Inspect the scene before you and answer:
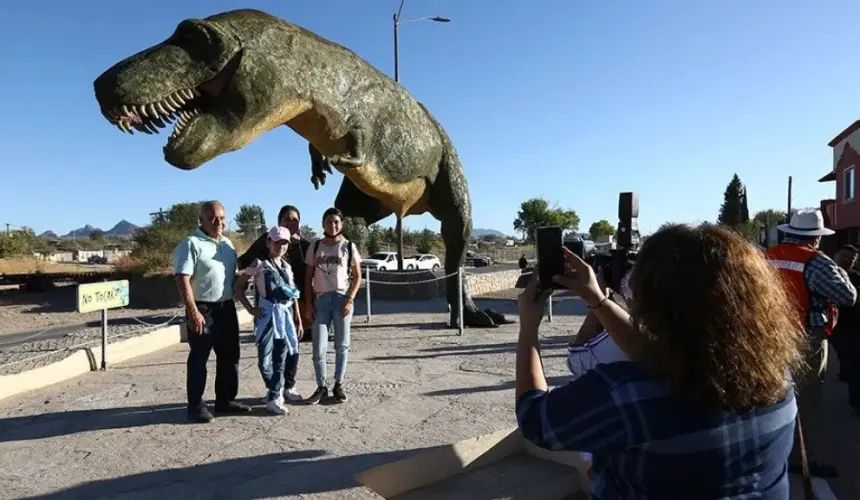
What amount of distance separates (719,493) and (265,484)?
2349 millimetres

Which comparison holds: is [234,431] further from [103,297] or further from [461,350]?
[461,350]

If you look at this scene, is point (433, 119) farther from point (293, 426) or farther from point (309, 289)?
point (293, 426)

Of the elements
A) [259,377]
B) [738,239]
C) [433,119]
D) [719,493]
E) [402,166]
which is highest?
[433,119]

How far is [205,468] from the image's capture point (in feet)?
11.0

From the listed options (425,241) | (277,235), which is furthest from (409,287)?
(425,241)

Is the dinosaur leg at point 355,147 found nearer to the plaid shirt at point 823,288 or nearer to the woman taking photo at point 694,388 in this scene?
the plaid shirt at point 823,288

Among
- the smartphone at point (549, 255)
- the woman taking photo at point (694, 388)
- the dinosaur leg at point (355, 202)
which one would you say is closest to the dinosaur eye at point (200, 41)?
the dinosaur leg at point (355, 202)

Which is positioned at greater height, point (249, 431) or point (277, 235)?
point (277, 235)

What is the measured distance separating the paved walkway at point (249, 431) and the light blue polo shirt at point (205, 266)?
2.89ft

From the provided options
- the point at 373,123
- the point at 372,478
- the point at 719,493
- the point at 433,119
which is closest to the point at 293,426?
the point at 372,478

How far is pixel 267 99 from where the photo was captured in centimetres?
417

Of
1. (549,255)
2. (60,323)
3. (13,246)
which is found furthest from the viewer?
(13,246)

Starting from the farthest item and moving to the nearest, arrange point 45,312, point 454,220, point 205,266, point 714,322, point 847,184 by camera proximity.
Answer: point 847,184, point 45,312, point 454,220, point 205,266, point 714,322

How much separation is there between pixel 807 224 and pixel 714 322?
9.89ft
